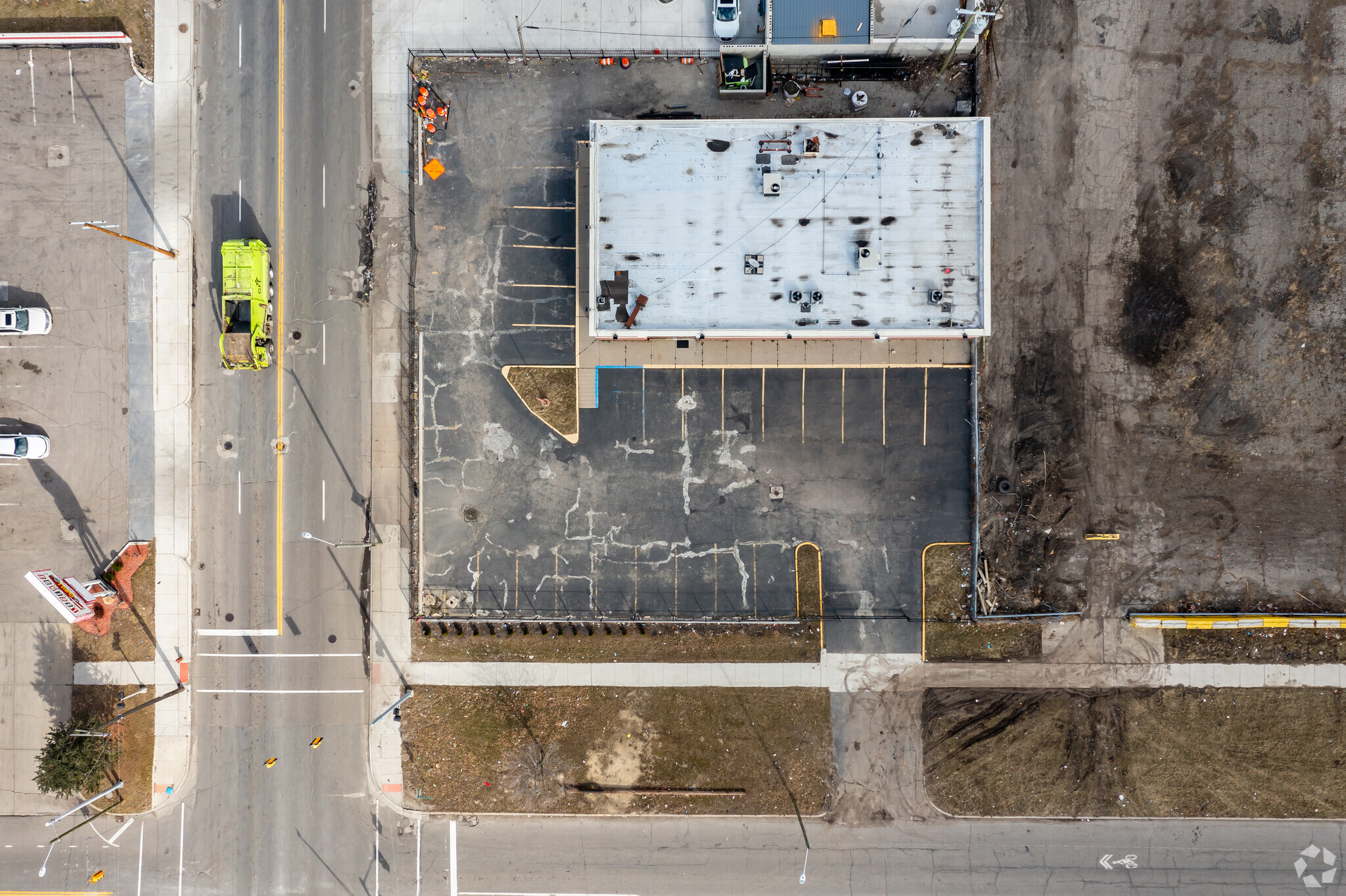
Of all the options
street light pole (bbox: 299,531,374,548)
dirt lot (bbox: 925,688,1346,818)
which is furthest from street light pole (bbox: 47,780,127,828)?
dirt lot (bbox: 925,688,1346,818)

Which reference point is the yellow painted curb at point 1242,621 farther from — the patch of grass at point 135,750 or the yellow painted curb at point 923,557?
the patch of grass at point 135,750

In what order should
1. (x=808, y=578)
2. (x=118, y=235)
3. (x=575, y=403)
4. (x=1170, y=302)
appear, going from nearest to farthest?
(x=118, y=235) → (x=1170, y=302) → (x=808, y=578) → (x=575, y=403)

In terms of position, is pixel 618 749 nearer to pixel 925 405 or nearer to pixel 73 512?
pixel 925 405

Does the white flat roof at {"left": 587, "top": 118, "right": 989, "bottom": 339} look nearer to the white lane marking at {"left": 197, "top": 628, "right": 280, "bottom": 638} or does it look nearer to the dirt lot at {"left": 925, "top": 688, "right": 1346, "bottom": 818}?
the dirt lot at {"left": 925, "top": 688, "right": 1346, "bottom": 818}

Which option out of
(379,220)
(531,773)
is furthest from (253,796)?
(379,220)

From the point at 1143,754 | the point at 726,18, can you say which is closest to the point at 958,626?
the point at 1143,754

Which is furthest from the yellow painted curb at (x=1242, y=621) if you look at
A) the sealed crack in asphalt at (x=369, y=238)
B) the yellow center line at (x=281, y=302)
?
the yellow center line at (x=281, y=302)
